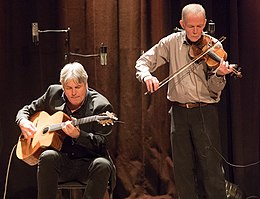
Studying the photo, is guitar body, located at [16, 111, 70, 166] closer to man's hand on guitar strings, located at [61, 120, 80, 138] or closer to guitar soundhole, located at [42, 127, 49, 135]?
guitar soundhole, located at [42, 127, 49, 135]

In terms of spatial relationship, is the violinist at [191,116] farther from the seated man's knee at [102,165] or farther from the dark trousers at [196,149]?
the seated man's knee at [102,165]

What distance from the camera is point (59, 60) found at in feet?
A: 13.3

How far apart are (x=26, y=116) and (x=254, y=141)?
1.76 metres

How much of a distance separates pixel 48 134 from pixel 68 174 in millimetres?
270

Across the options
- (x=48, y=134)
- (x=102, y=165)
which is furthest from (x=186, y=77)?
(x=48, y=134)

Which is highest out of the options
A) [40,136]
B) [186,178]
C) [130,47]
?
[130,47]

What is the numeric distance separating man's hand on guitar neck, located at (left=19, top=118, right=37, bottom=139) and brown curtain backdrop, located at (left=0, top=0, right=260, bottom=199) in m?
0.78

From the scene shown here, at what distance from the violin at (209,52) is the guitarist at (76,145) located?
2.00ft

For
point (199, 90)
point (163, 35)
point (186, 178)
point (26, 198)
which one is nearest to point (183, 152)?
point (186, 178)

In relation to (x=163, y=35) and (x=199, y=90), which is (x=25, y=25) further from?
(x=199, y=90)

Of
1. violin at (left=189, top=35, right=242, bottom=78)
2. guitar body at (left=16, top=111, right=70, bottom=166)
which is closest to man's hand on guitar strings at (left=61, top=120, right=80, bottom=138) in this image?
guitar body at (left=16, top=111, right=70, bottom=166)

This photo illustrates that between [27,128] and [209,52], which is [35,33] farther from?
[209,52]

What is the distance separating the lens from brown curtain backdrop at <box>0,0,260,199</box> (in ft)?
13.0

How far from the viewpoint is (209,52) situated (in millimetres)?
3021
